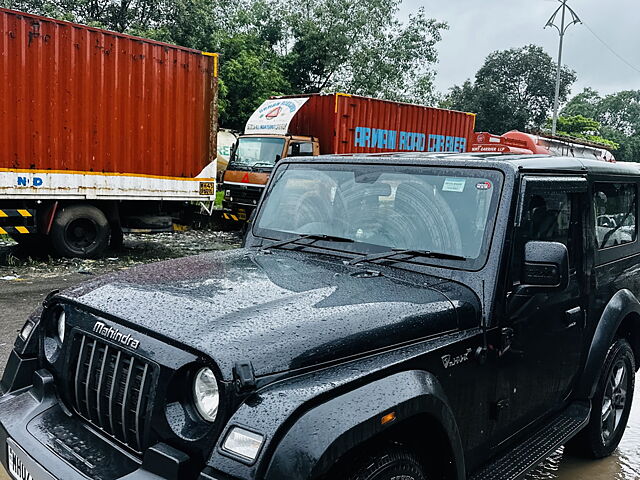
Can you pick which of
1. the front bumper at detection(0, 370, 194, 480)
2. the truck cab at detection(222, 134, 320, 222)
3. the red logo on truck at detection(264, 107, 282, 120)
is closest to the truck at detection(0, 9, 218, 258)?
the truck cab at detection(222, 134, 320, 222)

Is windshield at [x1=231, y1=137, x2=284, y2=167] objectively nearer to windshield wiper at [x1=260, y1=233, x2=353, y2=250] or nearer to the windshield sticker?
windshield wiper at [x1=260, y1=233, x2=353, y2=250]

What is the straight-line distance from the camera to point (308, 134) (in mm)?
14758

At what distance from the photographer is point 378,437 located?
6.68 feet

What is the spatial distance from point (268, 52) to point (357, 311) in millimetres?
24514

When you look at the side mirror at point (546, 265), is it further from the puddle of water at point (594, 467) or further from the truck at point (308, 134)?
the truck at point (308, 134)

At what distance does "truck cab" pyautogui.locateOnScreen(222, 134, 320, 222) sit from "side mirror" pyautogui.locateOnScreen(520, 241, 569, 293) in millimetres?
10637

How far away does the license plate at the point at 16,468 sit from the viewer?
7.16ft

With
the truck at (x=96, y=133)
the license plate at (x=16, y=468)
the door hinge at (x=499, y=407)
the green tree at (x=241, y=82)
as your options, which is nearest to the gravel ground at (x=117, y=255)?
the truck at (x=96, y=133)

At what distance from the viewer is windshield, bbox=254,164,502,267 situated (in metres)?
2.86

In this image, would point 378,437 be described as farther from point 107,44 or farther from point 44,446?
point 107,44

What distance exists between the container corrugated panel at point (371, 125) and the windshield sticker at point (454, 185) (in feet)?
37.2

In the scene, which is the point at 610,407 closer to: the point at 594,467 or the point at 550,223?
the point at 594,467

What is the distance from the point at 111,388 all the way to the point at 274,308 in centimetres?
65

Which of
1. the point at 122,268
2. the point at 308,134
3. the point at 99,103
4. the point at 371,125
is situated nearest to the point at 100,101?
the point at 99,103
